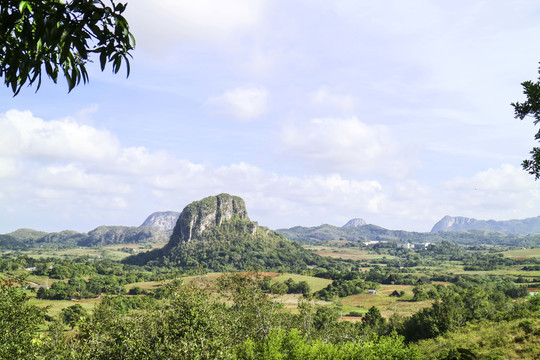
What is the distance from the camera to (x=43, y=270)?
190m

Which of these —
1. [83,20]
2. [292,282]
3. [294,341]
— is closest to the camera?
Answer: [83,20]

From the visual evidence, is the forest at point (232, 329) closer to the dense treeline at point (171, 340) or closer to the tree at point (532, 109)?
the dense treeline at point (171, 340)

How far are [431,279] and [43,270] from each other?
204727mm

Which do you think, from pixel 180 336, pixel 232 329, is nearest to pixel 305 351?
pixel 180 336

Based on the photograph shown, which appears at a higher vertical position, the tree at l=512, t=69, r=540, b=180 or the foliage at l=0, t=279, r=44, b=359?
the tree at l=512, t=69, r=540, b=180

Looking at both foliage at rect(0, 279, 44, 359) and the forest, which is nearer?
the forest

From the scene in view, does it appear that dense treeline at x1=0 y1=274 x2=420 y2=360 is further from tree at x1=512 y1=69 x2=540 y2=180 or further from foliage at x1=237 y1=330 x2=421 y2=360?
tree at x1=512 y1=69 x2=540 y2=180

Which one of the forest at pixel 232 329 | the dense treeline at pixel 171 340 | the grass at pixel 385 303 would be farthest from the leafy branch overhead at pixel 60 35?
the grass at pixel 385 303

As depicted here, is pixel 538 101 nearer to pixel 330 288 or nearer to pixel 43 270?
pixel 330 288

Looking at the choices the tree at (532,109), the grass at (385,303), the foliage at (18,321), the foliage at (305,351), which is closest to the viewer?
the tree at (532,109)

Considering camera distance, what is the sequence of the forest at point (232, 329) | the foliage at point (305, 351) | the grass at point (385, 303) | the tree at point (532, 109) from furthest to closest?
the grass at point (385, 303)
the foliage at point (305, 351)
the forest at point (232, 329)
the tree at point (532, 109)

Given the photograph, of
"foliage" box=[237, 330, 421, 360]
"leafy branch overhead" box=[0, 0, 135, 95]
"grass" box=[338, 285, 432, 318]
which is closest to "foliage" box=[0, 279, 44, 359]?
"foliage" box=[237, 330, 421, 360]

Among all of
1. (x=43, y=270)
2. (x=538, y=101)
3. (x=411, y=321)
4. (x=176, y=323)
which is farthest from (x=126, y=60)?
(x=43, y=270)

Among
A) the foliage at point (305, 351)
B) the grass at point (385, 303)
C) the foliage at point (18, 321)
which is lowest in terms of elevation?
the grass at point (385, 303)
